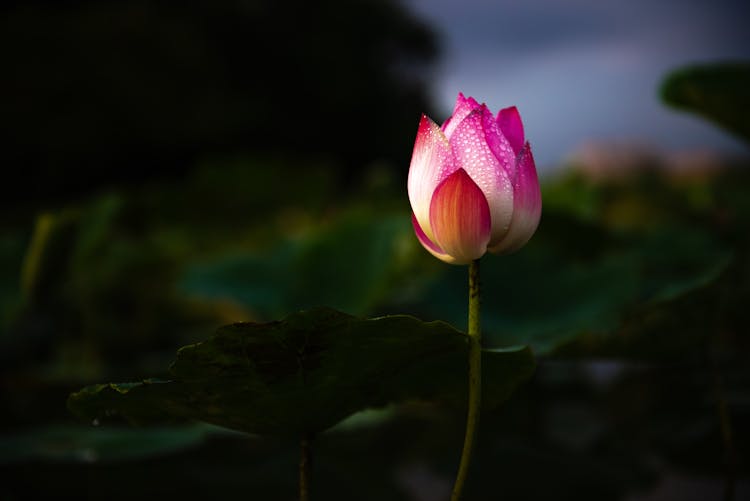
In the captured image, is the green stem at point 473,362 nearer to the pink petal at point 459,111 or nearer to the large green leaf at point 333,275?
the pink petal at point 459,111

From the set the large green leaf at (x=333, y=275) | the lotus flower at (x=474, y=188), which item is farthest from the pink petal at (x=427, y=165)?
the large green leaf at (x=333, y=275)

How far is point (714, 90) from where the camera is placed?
0.61 m

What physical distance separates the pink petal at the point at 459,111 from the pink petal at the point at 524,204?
3cm

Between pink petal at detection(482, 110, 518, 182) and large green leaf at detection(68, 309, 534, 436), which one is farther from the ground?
pink petal at detection(482, 110, 518, 182)

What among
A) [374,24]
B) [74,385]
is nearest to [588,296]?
[74,385]

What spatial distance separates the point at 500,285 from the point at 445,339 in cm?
62

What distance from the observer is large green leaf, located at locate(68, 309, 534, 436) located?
0.33 m

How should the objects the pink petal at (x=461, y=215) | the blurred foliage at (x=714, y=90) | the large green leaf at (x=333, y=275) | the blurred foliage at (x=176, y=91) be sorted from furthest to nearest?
1. the blurred foliage at (x=176, y=91)
2. the large green leaf at (x=333, y=275)
3. the blurred foliage at (x=714, y=90)
4. the pink petal at (x=461, y=215)

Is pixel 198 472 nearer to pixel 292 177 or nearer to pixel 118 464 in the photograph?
pixel 118 464

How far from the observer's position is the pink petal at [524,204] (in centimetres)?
32

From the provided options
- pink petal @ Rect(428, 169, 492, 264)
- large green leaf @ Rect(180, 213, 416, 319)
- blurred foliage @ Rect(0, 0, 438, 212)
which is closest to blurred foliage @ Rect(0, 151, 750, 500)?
large green leaf @ Rect(180, 213, 416, 319)

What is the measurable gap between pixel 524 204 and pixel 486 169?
23mm

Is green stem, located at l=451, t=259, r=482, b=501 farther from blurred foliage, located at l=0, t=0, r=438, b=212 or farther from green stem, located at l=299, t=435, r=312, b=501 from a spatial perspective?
blurred foliage, located at l=0, t=0, r=438, b=212

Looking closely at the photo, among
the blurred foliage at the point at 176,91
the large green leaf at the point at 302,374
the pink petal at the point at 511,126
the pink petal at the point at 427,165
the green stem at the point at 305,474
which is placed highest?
the blurred foliage at the point at 176,91
